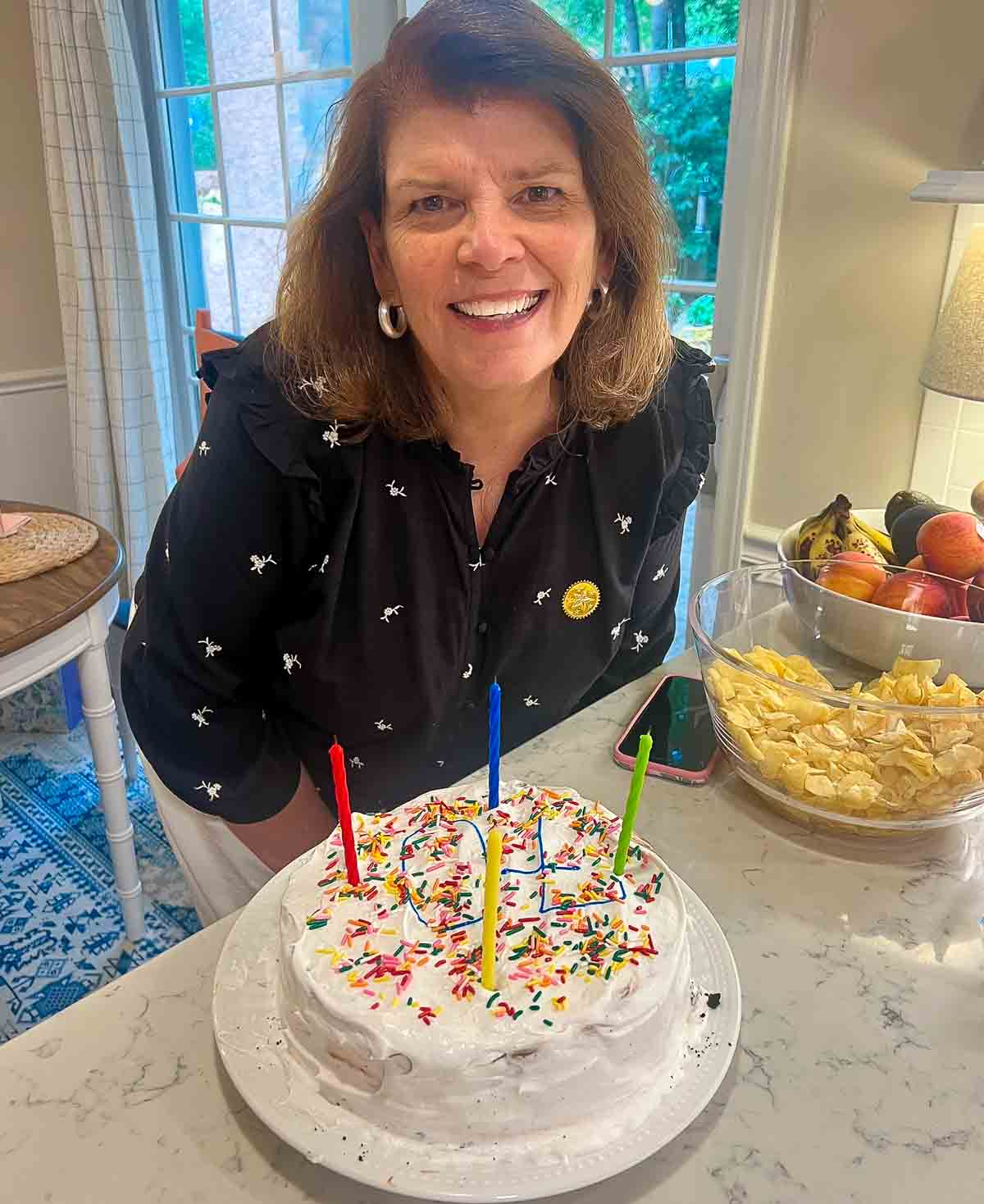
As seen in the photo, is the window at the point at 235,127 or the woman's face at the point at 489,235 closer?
the woman's face at the point at 489,235

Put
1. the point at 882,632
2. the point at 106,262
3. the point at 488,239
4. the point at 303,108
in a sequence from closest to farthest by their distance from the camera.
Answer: the point at 488,239, the point at 882,632, the point at 303,108, the point at 106,262

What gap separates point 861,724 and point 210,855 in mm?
823

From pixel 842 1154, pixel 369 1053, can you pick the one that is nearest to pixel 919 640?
pixel 842 1154

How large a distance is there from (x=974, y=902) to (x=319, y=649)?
72 centimetres

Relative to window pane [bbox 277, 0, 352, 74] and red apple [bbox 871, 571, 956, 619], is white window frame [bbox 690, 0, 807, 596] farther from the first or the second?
window pane [bbox 277, 0, 352, 74]

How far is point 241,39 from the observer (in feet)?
8.98

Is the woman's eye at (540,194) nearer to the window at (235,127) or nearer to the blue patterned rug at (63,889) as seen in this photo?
the blue patterned rug at (63,889)

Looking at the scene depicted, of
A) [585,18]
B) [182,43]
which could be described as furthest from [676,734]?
[182,43]

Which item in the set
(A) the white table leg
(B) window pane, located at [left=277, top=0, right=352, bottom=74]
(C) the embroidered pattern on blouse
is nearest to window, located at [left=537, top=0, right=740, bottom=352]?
(B) window pane, located at [left=277, top=0, right=352, bottom=74]

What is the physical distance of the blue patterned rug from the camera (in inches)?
73.2

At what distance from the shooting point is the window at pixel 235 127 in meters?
2.57

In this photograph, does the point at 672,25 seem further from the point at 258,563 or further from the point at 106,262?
the point at 106,262

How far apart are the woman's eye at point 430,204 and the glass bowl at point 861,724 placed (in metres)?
0.50

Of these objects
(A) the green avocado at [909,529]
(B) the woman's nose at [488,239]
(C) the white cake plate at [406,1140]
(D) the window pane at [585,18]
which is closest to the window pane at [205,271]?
(D) the window pane at [585,18]
